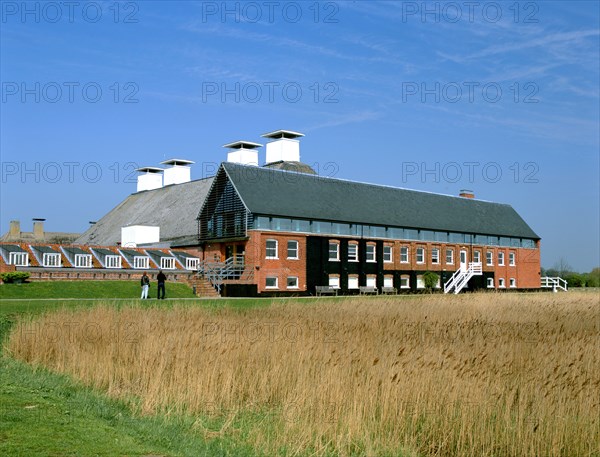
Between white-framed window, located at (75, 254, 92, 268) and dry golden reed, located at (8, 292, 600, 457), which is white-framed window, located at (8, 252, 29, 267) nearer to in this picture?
white-framed window, located at (75, 254, 92, 268)

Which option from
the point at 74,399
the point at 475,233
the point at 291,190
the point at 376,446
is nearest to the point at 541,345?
the point at 376,446

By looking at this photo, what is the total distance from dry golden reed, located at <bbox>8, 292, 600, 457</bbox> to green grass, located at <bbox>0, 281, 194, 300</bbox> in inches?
674

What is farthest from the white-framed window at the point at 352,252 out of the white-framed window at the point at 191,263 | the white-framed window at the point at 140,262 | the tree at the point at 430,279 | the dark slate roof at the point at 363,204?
the white-framed window at the point at 140,262

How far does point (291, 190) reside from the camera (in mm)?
49469

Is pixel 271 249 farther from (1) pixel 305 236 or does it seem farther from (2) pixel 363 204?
(2) pixel 363 204

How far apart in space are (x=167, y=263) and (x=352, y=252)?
45.2ft

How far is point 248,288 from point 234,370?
100 ft

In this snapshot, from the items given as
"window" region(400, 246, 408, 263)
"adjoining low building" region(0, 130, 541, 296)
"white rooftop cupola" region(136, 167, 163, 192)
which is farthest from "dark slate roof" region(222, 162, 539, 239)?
"white rooftop cupola" region(136, 167, 163, 192)

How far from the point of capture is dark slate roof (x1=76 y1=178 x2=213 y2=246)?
56.6 meters

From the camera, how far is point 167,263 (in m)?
47.8

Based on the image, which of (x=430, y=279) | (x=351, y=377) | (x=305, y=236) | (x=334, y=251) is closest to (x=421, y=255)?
(x=430, y=279)

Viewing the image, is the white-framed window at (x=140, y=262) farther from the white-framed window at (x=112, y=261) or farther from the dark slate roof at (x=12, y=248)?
the dark slate roof at (x=12, y=248)

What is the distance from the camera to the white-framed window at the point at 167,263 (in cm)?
4744

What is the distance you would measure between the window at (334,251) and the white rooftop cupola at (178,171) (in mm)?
27763
